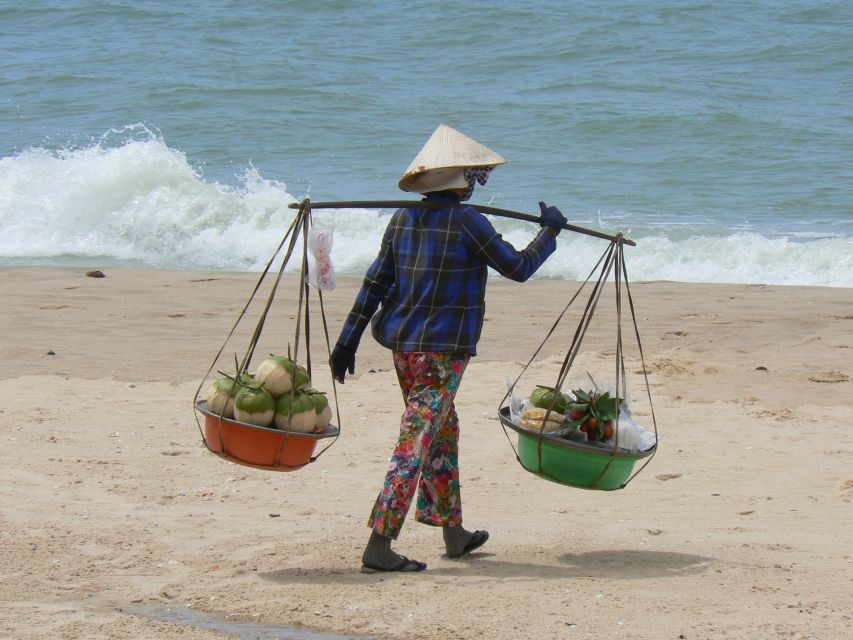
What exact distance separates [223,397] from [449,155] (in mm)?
1033

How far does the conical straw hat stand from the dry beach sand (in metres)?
1.29

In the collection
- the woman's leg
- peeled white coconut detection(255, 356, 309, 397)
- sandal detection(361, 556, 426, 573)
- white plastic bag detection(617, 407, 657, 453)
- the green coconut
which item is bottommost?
sandal detection(361, 556, 426, 573)

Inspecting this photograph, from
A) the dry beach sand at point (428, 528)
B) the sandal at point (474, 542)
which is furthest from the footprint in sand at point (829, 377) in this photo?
the sandal at point (474, 542)

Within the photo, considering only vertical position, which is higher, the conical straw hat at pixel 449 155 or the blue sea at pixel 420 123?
the blue sea at pixel 420 123

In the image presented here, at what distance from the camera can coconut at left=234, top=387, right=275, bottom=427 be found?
3.64m

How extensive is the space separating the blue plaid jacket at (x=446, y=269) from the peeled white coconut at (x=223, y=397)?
51 cm

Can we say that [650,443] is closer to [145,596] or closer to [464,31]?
[145,596]

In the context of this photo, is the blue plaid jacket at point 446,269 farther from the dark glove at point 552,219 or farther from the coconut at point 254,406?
the coconut at point 254,406

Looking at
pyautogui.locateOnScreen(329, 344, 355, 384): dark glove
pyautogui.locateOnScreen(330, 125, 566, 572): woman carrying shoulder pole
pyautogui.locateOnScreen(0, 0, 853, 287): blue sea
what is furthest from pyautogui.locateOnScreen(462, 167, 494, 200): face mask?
pyautogui.locateOnScreen(0, 0, 853, 287): blue sea

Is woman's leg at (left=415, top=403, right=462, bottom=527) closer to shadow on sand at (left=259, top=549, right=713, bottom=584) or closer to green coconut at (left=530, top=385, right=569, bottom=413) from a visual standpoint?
shadow on sand at (left=259, top=549, right=713, bottom=584)

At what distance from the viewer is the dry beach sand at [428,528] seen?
342cm

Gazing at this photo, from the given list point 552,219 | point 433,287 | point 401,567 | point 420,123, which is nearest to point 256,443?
point 401,567

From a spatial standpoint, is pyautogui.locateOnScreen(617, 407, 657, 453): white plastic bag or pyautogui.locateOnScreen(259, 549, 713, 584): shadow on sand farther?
pyautogui.locateOnScreen(617, 407, 657, 453): white plastic bag

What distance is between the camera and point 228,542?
13.7 feet
